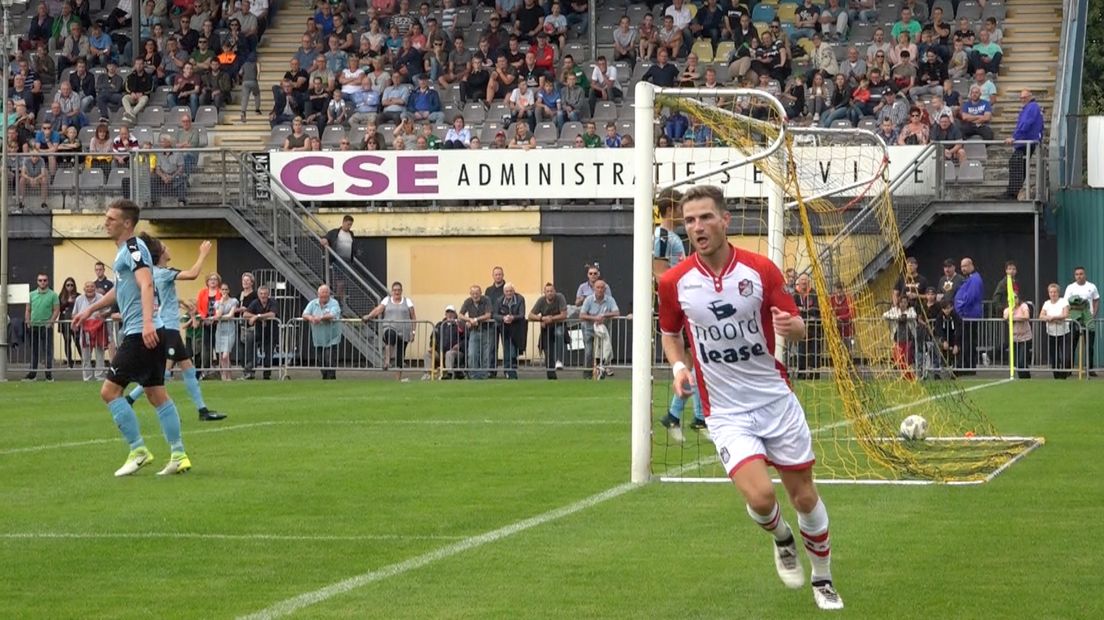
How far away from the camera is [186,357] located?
1706 centimetres

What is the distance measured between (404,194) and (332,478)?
63.6 ft

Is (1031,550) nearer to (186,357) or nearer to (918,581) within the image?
(918,581)

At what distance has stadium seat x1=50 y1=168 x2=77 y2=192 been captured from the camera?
33.8 meters

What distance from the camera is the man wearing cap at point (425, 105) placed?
3503 cm

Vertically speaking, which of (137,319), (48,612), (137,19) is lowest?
(48,612)

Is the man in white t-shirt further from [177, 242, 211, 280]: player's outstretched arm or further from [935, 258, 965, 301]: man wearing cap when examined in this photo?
[177, 242, 211, 280]: player's outstretched arm

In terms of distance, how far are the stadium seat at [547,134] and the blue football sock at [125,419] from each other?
20.1 m

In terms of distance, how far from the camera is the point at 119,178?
33.5 meters

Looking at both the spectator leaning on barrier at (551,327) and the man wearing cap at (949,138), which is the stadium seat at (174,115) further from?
the man wearing cap at (949,138)

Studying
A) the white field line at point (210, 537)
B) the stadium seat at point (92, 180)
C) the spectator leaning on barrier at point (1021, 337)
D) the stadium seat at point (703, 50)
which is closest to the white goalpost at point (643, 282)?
the white field line at point (210, 537)

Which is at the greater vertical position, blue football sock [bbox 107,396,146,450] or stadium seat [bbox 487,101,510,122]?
stadium seat [bbox 487,101,510,122]

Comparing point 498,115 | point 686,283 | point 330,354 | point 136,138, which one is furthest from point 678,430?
point 136,138

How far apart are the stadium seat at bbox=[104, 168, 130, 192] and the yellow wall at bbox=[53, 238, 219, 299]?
108 cm

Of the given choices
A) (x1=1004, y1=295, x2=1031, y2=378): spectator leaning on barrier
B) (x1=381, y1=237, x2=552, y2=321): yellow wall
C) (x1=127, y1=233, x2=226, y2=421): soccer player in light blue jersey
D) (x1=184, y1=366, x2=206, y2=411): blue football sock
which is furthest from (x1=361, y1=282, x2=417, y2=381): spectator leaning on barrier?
(x1=127, y1=233, x2=226, y2=421): soccer player in light blue jersey
